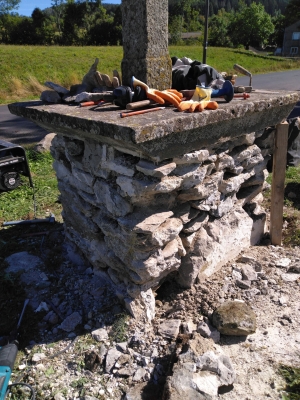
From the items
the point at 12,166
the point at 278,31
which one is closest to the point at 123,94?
the point at 12,166

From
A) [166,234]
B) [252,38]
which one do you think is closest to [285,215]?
[166,234]

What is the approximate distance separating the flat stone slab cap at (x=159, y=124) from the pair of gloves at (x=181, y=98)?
6 cm

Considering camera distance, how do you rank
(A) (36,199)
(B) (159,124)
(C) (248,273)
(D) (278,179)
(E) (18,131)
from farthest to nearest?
(E) (18,131) < (A) (36,199) < (D) (278,179) < (C) (248,273) < (B) (159,124)

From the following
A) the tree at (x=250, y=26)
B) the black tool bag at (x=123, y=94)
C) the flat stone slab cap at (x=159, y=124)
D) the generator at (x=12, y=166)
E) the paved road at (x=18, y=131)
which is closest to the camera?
the flat stone slab cap at (x=159, y=124)

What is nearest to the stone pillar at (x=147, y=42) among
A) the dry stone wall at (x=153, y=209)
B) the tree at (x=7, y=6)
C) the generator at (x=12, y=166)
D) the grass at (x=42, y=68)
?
the dry stone wall at (x=153, y=209)

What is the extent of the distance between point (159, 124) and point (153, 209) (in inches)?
26.6

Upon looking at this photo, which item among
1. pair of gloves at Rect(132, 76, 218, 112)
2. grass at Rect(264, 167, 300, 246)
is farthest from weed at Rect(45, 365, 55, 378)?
Result: grass at Rect(264, 167, 300, 246)

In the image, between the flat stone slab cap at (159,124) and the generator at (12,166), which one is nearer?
the flat stone slab cap at (159,124)

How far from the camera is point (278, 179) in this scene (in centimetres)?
376

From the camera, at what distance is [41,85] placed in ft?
54.3

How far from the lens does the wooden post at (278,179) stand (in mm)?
3678

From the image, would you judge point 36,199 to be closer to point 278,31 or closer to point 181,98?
point 181,98

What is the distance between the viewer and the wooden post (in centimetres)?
368

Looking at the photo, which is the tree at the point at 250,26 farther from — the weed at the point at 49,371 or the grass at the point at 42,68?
the weed at the point at 49,371
